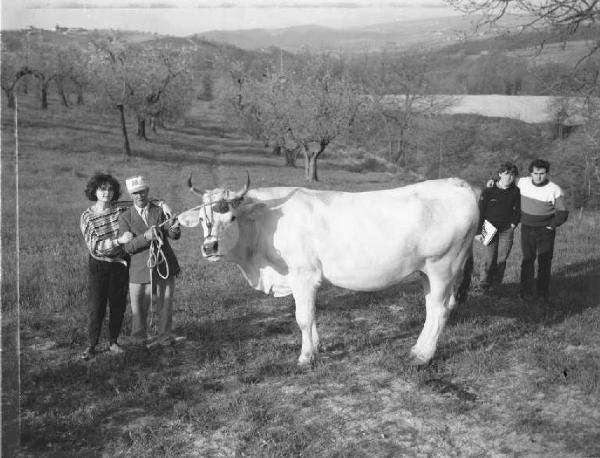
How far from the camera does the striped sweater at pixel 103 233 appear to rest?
559cm

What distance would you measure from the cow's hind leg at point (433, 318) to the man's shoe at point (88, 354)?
133 inches

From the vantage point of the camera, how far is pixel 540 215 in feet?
23.9

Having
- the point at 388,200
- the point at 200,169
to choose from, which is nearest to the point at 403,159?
the point at 200,169

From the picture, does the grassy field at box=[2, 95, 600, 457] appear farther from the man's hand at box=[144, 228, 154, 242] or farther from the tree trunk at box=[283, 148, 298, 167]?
the tree trunk at box=[283, 148, 298, 167]

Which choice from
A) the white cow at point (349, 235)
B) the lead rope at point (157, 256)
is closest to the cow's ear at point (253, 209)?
the white cow at point (349, 235)

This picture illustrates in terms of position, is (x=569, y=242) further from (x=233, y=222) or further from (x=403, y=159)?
(x=403, y=159)

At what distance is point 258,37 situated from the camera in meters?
10.5

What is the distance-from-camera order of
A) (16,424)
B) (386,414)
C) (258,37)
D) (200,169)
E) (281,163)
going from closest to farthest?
(16,424) < (386,414) < (258,37) < (200,169) < (281,163)

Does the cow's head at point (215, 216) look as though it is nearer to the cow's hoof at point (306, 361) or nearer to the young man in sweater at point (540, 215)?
the cow's hoof at point (306, 361)

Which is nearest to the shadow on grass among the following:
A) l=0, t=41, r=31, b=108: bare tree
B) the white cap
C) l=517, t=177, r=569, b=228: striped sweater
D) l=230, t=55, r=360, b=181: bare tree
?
l=517, t=177, r=569, b=228: striped sweater

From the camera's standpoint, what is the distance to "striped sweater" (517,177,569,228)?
7.18 meters

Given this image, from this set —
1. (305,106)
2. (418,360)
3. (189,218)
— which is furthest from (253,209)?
(305,106)

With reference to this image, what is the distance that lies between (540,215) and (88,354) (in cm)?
574

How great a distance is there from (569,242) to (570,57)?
162 inches
